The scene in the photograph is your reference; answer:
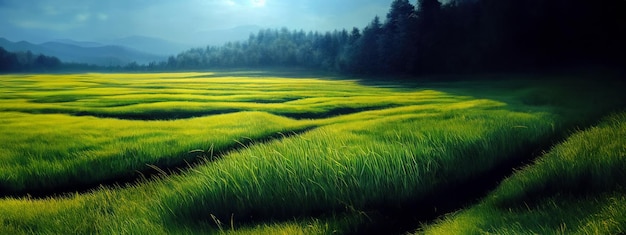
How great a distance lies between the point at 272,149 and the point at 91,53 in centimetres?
149

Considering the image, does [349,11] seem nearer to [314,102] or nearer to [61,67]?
[314,102]

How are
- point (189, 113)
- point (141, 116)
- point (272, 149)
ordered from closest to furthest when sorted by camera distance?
point (272, 149) < point (189, 113) < point (141, 116)

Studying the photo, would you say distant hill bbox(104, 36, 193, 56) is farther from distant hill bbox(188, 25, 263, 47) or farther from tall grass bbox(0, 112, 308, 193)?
tall grass bbox(0, 112, 308, 193)

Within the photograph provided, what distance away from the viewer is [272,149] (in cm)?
275

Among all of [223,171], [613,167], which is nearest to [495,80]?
[613,167]

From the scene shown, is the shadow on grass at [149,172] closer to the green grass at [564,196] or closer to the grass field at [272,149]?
the grass field at [272,149]

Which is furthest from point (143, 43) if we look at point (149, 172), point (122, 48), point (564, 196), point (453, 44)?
point (564, 196)

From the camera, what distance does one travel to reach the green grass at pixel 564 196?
7.27 ft

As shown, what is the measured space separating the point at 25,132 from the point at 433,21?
2.80 meters

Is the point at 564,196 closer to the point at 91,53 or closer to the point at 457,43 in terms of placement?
the point at 457,43

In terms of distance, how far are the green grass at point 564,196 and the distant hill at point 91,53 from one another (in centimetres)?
226

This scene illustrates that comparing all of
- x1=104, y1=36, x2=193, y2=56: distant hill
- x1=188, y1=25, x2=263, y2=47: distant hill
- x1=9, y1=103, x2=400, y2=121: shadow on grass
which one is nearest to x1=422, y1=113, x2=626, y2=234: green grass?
x1=9, y1=103, x2=400, y2=121: shadow on grass

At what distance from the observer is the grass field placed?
2.39 meters

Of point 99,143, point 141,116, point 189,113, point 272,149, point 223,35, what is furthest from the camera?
point 223,35
